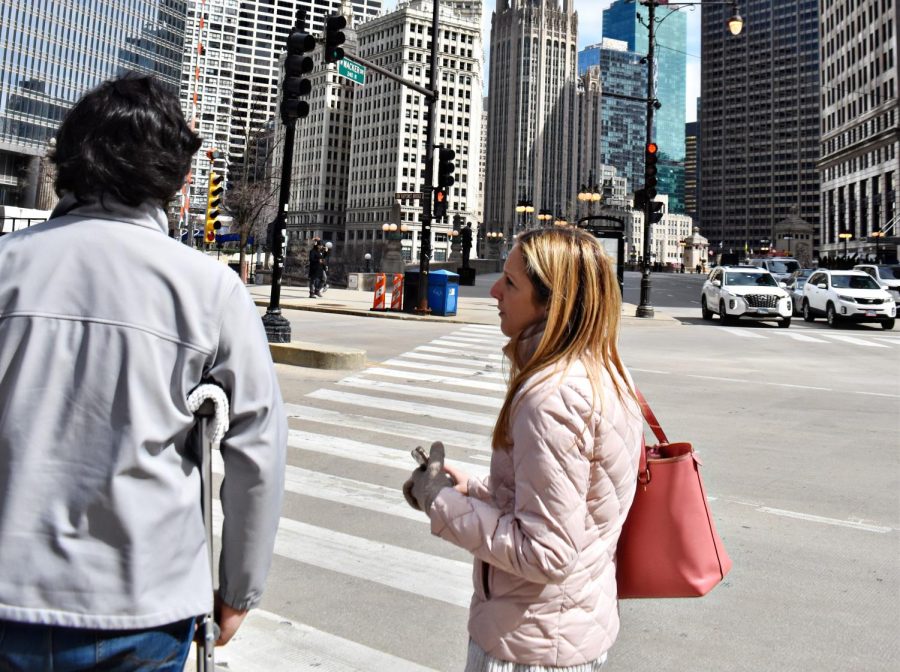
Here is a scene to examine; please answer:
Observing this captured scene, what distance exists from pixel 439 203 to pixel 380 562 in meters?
19.3

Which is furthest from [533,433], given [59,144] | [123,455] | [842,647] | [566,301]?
[842,647]

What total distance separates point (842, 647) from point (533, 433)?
2.67m

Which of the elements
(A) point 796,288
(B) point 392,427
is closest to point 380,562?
(B) point 392,427

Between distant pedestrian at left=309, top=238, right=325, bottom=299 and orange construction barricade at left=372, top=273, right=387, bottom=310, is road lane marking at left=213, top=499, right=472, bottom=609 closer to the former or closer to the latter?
orange construction barricade at left=372, top=273, right=387, bottom=310

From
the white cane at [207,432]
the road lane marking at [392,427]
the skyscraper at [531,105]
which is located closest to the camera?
the white cane at [207,432]

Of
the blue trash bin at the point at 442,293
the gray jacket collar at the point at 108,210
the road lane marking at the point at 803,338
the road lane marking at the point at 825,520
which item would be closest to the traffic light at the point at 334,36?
the blue trash bin at the point at 442,293

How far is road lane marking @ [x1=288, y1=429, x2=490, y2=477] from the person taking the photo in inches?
272

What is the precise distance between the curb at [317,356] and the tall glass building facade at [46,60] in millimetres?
84374

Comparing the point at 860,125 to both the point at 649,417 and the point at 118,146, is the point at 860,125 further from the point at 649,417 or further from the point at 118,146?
the point at 118,146

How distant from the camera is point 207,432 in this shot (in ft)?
5.89

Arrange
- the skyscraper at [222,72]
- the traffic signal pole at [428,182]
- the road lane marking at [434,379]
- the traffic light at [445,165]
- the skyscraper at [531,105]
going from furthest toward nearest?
the skyscraper at [531,105], the skyscraper at [222,72], the traffic light at [445,165], the traffic signal pole at [428,182], the road lane marking at [434,379]

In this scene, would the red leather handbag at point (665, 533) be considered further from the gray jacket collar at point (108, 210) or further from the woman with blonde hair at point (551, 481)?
the gray jacket collar at point (108, 210)

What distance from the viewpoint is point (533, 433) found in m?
1.97

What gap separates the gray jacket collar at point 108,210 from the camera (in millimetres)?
1772
